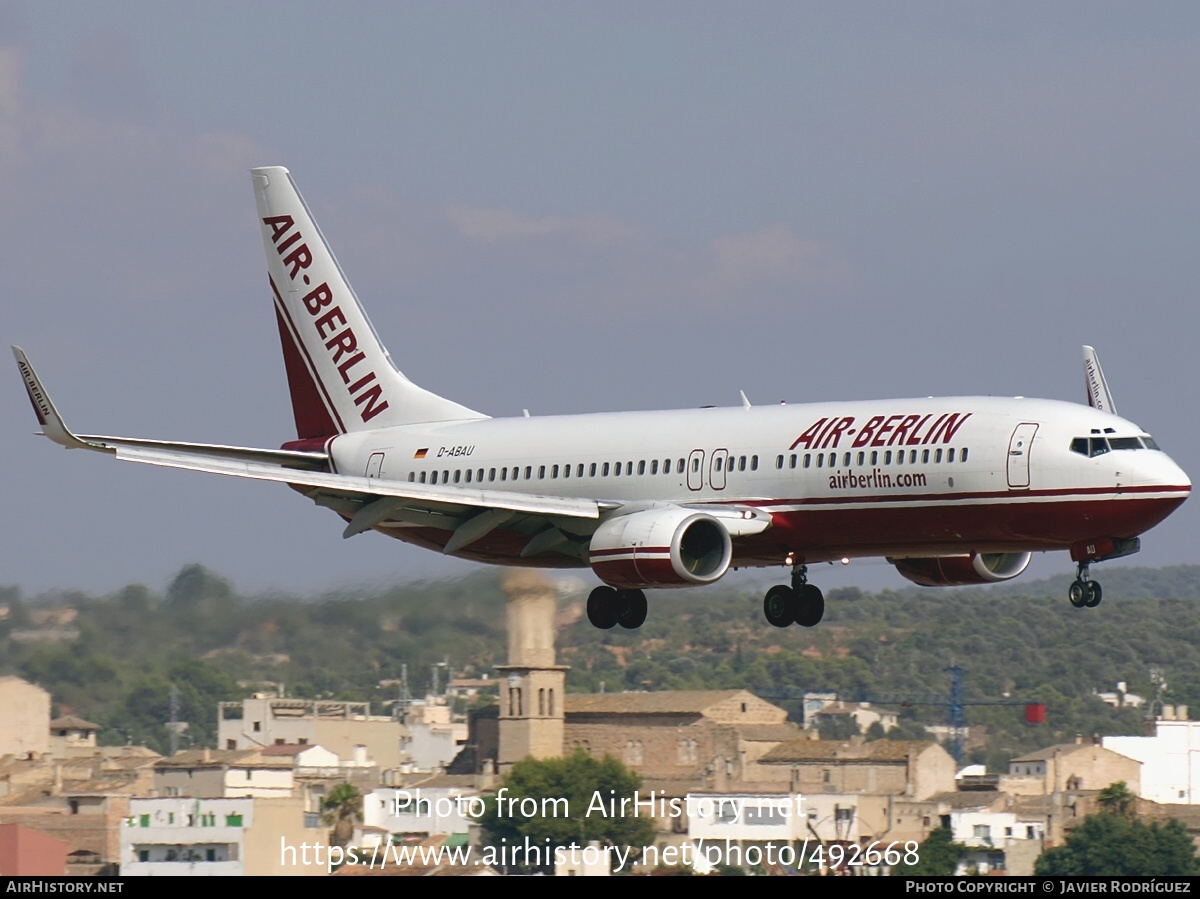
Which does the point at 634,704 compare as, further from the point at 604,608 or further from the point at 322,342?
the point at 604,608

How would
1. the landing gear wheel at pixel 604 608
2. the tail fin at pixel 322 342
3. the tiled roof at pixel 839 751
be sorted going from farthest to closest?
1. the tiled roof at pixel 839 751
2. the tail fin at pixel 322 342
3. the landing gear wheel at pixel 604 608

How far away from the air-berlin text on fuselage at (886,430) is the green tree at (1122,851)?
56.0 metres

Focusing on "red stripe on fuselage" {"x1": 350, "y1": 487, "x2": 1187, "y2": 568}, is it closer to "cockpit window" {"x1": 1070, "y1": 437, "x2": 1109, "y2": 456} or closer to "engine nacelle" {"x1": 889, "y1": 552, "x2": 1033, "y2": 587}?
"cockpit window" {"x1": 1070, "y1": 437, "x2": 1109, "y2": 456}

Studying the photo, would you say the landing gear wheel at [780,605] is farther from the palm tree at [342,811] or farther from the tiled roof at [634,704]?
the tiled roof at [634,704]

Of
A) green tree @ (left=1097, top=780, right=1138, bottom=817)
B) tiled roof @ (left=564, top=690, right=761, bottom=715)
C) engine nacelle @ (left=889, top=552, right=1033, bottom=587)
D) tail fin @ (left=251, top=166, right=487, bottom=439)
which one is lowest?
green tree @ (left=1097, top=780, right=1138, bottom=817)

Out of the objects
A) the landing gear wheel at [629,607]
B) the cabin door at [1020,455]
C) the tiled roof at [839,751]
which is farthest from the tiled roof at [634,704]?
the cabin door at [1020,455]

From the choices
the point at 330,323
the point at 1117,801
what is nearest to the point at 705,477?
the point at 330,323

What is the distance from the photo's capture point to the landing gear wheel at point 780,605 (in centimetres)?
5562

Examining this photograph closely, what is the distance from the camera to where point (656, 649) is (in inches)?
5896

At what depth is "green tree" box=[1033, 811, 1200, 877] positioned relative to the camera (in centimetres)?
10457

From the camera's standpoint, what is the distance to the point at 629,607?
5681 centimetres

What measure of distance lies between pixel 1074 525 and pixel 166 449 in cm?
2102

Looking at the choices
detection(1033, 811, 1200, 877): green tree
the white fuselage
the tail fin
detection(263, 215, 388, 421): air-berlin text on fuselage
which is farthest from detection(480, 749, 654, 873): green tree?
the white fuselage

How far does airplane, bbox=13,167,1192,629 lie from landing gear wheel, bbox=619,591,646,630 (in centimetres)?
5
